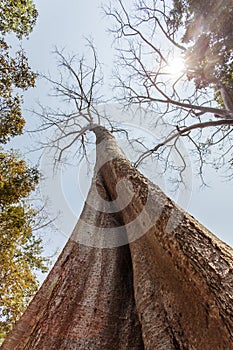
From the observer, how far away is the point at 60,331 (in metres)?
1.68

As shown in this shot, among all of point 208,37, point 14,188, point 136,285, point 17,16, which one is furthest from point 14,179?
point 208,37

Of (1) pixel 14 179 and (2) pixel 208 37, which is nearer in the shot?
(1) pixel 14 179

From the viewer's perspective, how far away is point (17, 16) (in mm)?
4574

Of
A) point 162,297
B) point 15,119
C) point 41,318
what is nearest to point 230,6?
point 15,119

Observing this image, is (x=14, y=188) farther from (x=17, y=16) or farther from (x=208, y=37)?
(x=208, y=37)

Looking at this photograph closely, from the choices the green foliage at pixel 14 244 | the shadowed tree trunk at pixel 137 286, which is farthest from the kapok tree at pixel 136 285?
the green foliage at pixel 14 244

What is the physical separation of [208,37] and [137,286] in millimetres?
6864

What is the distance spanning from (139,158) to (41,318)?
6.03 metres

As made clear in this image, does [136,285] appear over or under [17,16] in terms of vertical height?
under

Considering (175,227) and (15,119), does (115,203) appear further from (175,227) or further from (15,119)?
(15,119)

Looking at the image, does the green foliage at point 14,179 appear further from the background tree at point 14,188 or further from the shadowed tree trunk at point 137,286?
the shadowed tree trunk at point 137,286

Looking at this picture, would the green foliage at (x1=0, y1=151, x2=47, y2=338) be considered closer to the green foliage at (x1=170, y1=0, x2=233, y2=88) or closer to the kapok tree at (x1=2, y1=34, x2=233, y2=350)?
the kapok tree at (x1=2, y1=34, x2=233, y2=350)

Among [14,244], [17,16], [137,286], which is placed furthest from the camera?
[14,244]

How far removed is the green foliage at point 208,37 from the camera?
6137 millimetres
